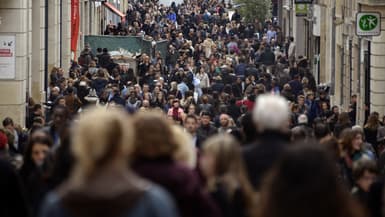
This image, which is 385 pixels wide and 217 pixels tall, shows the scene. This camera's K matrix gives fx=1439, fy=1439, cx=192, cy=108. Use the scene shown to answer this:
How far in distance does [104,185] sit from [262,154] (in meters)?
2.85

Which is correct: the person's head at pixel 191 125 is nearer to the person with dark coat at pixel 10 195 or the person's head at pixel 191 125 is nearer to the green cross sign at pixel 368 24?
the person with dark coat at pixel 10 195

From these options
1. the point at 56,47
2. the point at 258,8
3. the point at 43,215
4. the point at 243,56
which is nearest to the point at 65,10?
the point at 56,47

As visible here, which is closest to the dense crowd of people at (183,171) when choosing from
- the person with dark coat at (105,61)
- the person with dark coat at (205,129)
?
the person with dark coat at (205,129)

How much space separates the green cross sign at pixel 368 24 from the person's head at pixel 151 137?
23.3 metres

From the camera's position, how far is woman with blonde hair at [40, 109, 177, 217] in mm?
6242

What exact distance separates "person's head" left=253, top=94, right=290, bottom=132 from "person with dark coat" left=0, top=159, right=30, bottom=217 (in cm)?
150

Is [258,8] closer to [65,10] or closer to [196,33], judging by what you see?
[196,33]

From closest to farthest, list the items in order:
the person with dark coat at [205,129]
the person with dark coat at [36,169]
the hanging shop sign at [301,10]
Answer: the person with dark coat at [36,169], the person with dark coat at [205,129], the hanging shop sign at [301,10]

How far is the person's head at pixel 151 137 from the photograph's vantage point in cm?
767

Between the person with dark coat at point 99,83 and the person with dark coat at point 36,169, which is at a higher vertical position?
the person with dark coat at point 99,83

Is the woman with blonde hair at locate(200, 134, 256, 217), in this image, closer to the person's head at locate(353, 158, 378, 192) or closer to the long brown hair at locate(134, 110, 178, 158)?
the long brown hair at locate(134, 110, 178, 158)

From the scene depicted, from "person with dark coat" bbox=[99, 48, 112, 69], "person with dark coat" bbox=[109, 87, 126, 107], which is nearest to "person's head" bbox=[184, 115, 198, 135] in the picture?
"person with dark coat" bbox=[109, 87, 126, 107]

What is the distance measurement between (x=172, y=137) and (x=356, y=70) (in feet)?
94.2

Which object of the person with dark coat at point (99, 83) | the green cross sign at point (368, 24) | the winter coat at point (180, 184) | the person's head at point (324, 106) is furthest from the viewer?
the person with dark coat at point (99, 83)
